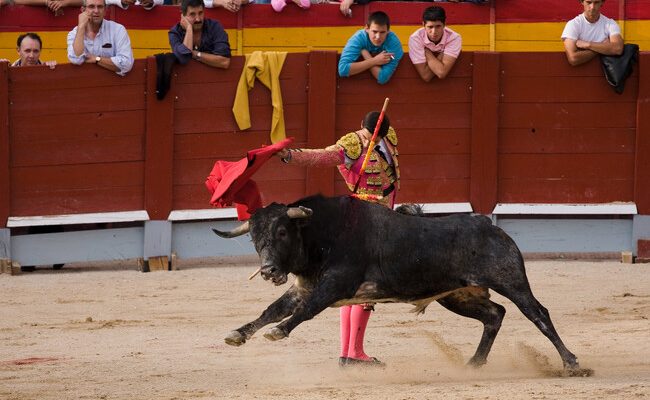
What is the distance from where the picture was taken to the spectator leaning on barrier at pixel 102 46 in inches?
365

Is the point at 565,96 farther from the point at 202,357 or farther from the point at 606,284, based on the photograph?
the point at 202,357

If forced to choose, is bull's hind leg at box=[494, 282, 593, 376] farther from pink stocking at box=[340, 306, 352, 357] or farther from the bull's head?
the bull's head

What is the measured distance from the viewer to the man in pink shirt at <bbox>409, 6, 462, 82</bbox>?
9.51 meters

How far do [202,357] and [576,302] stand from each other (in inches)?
94.9

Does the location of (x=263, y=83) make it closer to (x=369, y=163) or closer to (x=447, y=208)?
(x=447, y=208)

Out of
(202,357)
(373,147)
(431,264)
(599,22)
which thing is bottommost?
(202,357)

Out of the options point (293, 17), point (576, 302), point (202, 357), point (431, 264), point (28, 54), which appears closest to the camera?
point (431, 264)

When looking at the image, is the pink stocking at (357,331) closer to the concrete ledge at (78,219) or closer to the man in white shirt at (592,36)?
the concrete ledge at (78,219)

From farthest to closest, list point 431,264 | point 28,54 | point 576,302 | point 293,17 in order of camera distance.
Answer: point 293,17
point 28,54
point 576,302
point 431,264

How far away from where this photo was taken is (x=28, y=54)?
31.0 feet

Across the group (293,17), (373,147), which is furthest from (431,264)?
(293,17)

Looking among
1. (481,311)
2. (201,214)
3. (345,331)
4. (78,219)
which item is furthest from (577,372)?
(78,219)

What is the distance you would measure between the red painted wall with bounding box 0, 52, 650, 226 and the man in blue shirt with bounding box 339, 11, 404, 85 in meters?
0.16

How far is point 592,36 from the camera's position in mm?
9664
